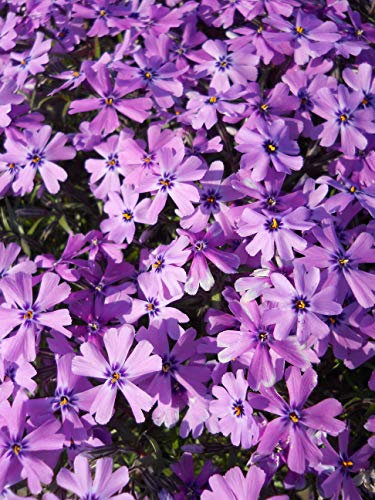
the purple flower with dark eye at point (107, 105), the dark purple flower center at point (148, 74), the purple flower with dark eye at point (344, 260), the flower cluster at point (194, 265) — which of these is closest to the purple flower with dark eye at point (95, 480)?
the flower cluster at point (194, 265)

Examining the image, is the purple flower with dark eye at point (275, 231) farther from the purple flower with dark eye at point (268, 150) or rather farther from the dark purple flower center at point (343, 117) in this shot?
the dark purple flower center at point (343, 117)

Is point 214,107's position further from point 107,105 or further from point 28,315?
point 28,315

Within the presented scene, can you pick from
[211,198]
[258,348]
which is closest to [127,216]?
[211,198]

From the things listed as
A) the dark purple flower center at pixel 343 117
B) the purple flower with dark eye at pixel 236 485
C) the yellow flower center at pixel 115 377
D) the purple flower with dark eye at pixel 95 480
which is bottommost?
the purple flower with dark eye at pixel 236 485

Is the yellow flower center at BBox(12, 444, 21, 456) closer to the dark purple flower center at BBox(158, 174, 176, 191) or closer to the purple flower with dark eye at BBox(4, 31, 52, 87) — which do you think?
the dark purple flower center at BBox(158, 174, 176, 191)

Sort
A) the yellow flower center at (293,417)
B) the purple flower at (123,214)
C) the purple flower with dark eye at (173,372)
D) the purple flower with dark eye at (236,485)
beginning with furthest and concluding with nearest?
the purple flower at (123,214) < the purple flower with dark eye at (173,372) < the yellow flower center at (293,417) < the purple flower with dark eye at (236,485)
